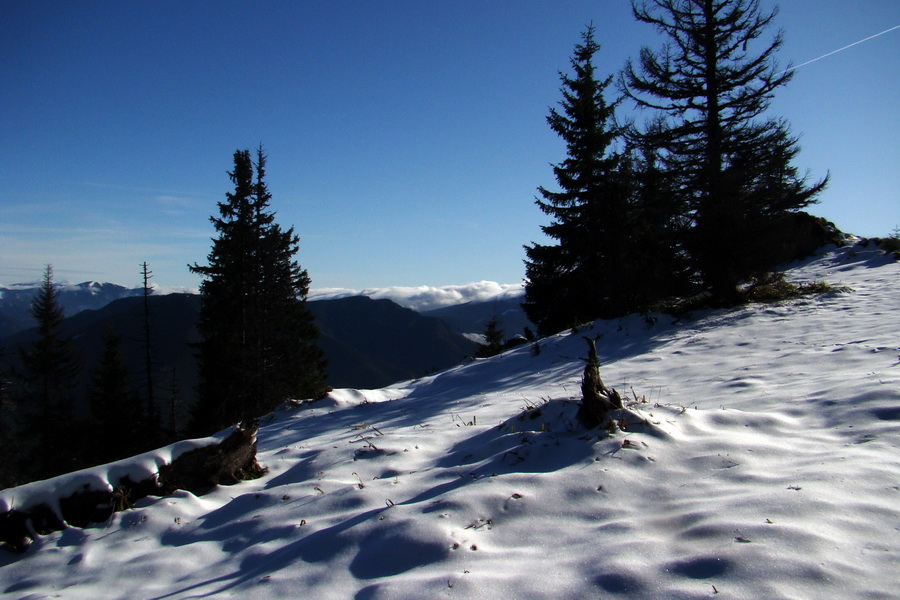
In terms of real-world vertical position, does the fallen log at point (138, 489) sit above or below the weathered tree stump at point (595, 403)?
below

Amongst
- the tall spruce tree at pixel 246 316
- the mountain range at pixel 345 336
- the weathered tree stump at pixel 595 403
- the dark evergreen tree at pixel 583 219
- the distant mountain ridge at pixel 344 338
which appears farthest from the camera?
the mountain range at pixel 345 336

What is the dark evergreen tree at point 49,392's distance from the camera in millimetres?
24734

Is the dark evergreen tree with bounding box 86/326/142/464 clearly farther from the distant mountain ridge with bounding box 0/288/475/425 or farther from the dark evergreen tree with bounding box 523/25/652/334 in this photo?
the distant mountain ridge with bounding box 0/288/475/425

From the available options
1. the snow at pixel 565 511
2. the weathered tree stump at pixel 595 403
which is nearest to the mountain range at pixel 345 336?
the snow at pixel 565 511

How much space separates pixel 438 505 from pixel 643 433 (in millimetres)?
1655

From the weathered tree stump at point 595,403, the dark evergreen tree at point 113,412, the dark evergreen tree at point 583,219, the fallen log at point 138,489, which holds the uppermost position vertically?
the dark evergreen tree at point 583,219

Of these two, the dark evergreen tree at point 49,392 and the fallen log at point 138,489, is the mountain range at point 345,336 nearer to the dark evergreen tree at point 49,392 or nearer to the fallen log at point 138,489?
the dark evergreen tree at point 49,392

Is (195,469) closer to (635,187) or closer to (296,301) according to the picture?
(635,187)

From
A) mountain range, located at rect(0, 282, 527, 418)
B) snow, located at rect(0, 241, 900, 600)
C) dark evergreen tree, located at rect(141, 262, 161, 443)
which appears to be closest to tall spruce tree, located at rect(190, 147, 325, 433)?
dark evergreen tree, located at rect(141, 262, 161, 443)

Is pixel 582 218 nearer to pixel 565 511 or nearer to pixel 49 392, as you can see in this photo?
pixel 565 511

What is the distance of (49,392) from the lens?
83.3ft

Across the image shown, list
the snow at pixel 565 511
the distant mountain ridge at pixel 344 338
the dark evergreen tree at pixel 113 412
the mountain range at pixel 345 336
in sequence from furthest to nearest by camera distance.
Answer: the mountain range at pixel 345 336, the distant mountain ridge at pixel 344 338, the dark evergreen tree at pixel 113 412, the snow at pixel 565 511

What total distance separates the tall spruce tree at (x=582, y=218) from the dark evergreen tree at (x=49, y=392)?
996 inches

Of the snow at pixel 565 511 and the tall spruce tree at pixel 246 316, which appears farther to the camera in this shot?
the tall spruce tree at pixel 246 316
